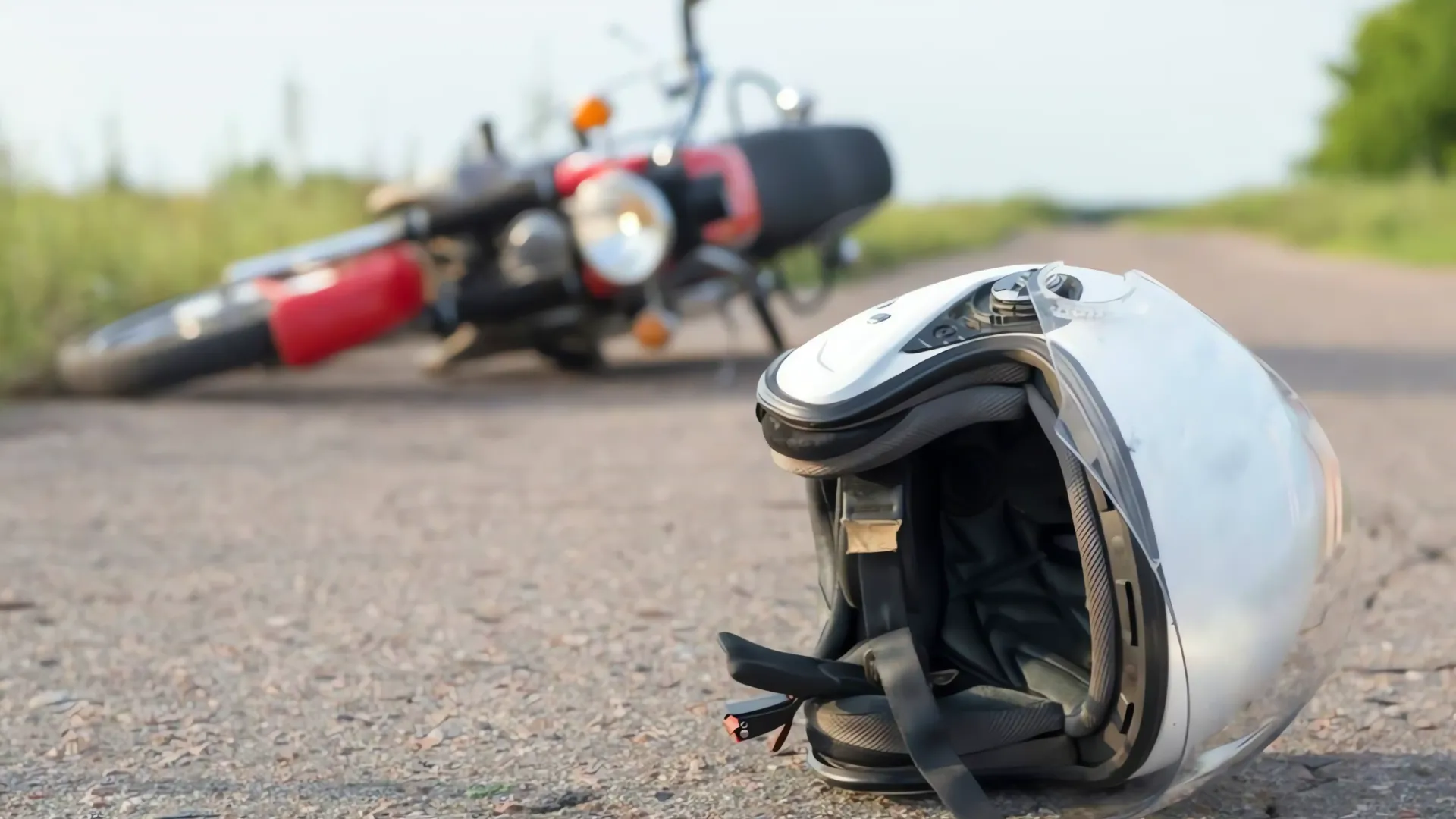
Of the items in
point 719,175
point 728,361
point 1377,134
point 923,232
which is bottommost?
point 1377,134

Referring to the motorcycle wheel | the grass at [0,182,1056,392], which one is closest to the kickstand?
the motorcycle wheel

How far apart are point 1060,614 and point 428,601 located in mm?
1479

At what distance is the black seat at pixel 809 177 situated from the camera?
6312 millimetres

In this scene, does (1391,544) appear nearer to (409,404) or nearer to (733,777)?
(733,777)

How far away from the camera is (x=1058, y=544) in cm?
201

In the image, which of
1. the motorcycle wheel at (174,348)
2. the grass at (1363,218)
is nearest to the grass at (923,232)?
the motorcycle wheel at (174,348)

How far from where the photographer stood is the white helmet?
1.71 meters

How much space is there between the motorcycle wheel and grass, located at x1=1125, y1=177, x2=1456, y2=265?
13.8 m

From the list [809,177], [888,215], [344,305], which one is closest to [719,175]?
Answer: [809,177]

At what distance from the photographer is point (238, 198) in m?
9.56

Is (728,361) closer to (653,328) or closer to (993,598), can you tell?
(653,328)

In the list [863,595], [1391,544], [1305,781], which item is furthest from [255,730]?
[1391,544]

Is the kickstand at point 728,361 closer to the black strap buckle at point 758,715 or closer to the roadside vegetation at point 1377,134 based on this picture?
the black strap buckle at point 758,715

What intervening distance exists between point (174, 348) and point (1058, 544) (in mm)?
4537
